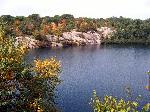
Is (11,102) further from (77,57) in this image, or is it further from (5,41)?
(77,57)

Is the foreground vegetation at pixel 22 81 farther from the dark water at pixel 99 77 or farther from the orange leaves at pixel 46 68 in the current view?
the dark water at pixel 99 77

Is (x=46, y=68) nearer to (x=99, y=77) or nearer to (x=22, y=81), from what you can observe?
(x=22, y=81)

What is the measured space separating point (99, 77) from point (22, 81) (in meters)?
82.1

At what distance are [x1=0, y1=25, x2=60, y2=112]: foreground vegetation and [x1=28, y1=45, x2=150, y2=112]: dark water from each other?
40.2 meters

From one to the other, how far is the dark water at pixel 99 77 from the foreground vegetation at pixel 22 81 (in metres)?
40.2

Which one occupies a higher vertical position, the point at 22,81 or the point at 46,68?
the point at 46,68

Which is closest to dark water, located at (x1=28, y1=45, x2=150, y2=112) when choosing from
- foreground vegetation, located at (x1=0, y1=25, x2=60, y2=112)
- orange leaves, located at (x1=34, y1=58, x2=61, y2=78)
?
orange leaves, located at (x1=34, y1=58, x2=61, y2=78)

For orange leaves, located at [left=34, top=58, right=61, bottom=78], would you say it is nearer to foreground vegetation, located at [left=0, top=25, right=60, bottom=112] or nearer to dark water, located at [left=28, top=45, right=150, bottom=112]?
foreground vegetation, located at [left=0, top=25, right=60, bottom=112]

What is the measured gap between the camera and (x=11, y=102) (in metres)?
41.0

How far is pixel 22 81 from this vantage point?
43281 millimetres

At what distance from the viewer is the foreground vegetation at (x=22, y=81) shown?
1585 inches

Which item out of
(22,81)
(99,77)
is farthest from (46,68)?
(99,77)

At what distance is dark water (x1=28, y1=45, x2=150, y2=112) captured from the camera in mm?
92062

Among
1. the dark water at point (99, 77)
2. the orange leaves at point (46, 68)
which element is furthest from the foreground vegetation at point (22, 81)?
the dark water at point (99, 77)
